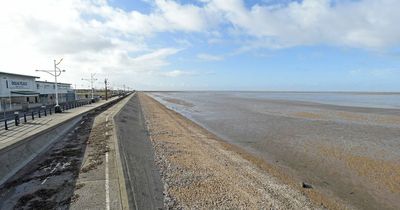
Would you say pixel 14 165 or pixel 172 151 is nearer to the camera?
pixel 14 165

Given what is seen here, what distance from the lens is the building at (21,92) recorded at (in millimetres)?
38375

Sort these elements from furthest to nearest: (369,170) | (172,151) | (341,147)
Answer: (341,147) < (172,151) < (369,170)

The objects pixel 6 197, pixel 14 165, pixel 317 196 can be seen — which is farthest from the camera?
pixel 14 165

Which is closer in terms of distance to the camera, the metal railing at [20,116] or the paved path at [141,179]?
the paved path at [141,179]

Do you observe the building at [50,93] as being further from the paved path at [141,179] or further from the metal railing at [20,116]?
the paved path at [141,179]

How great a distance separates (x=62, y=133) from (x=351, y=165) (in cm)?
1757

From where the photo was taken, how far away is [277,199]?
349 inches

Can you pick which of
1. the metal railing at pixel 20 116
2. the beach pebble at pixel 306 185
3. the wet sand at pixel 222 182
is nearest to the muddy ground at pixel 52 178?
the wet sand at pixel 222 182

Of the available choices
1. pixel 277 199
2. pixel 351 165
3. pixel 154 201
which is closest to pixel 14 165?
pixel 154 201

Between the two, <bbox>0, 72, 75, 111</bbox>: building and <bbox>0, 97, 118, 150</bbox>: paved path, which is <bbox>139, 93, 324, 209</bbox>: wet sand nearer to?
<bbox>0, 97, 118, 150</bbox>: paved path

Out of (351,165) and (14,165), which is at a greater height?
(14,165)

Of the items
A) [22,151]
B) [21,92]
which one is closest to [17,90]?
[21,92]

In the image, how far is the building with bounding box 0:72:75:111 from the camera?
38.4 metres

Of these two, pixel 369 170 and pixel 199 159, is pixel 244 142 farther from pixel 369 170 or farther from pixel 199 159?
pixel 369 170
